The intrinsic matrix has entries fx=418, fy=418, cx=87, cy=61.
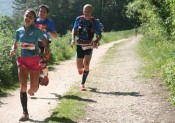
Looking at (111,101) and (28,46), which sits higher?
(28,46)

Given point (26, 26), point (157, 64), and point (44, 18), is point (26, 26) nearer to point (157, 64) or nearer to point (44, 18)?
point (44, 18)

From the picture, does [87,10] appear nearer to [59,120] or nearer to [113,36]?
[59,120]

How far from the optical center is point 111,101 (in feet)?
31.4

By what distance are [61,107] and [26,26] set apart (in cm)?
200

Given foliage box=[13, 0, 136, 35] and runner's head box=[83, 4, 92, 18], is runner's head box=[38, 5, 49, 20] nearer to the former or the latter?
runner's head box=[83, 4, 92, 18]

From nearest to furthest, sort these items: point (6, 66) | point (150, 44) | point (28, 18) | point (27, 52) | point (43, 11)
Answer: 1. point (28, 18)
2. point (27, 52)
3. point (43, 11)
4. point (6, 66)
5. point (150, 44)

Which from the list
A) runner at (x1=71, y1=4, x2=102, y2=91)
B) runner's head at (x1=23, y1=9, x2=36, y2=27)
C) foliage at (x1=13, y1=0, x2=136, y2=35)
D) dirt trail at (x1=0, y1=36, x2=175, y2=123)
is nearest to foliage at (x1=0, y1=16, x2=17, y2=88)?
dirt trail at (x1=0, y1=36, x2=175, y2=123)

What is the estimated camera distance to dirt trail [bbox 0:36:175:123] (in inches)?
321

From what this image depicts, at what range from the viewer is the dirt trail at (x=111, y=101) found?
26.8 ft

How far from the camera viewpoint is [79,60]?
10883mm

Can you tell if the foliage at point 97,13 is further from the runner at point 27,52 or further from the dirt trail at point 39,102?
the runner at point 27,52

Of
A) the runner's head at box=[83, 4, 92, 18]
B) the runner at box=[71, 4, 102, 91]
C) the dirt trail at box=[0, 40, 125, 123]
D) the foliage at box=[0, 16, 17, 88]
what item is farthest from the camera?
the foliage at box=[0, 16, 17, 88]

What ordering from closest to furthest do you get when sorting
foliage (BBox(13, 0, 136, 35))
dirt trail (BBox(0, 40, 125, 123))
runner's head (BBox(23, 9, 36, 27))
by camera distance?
runner's head (BBox(23, 9, 36, 27)), dirt trail (BBox(0, 40, 125, 123)), foliage (BBox(13, 0, 136, 35))

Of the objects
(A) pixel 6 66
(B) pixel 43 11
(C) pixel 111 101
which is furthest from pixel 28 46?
(A) pixel 6 66
